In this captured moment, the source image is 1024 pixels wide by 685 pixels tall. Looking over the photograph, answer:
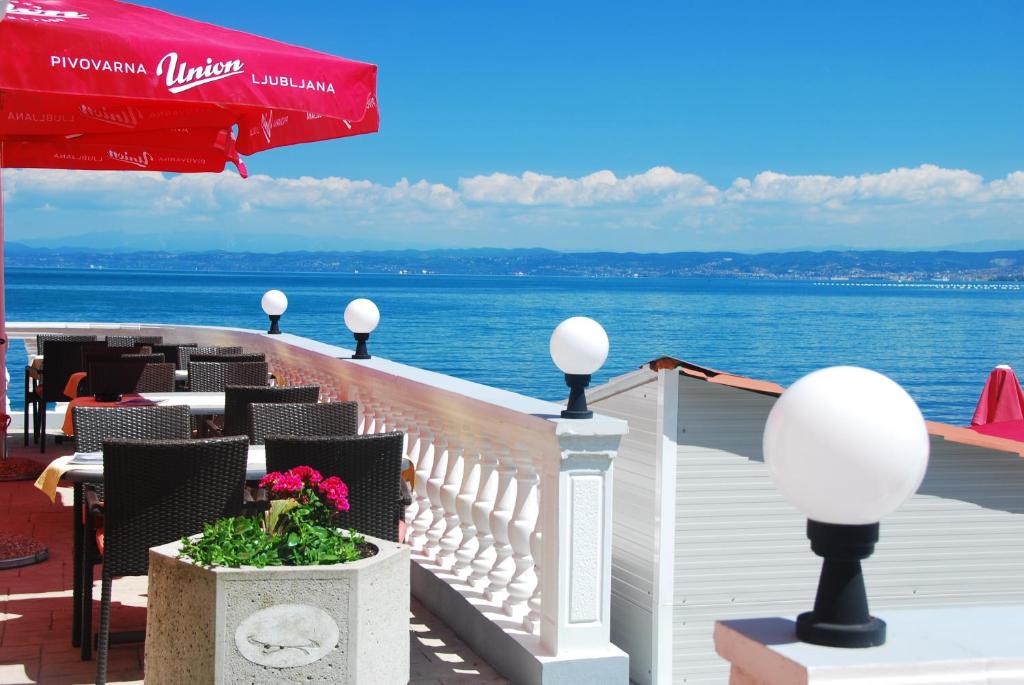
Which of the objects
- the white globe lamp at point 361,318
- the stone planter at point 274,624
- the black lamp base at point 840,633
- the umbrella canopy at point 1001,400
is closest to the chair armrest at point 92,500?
the stone planter at point 274,624

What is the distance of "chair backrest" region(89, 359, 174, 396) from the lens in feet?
22.7

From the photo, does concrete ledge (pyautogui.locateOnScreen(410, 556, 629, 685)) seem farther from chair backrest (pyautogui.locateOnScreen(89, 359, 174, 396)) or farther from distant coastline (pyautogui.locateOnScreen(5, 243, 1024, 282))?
distant coastline (pyautogui.locateOnScreen(5, 243, 1024, 282))

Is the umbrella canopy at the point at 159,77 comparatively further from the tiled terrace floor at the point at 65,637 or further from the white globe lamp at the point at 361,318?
the tiled terrace floor at the point at 65,637

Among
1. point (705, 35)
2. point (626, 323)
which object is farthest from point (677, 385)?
point (705, 35)

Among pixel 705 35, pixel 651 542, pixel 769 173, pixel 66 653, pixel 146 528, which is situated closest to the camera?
pixel 146 528

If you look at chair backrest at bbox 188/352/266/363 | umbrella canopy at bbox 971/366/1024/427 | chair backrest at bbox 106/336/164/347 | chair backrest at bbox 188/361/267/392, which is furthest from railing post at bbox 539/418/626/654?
chair backrest at bbox 106/336/164/347

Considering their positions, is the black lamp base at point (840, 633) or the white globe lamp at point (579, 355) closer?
the black lamp base at point (840, 633)

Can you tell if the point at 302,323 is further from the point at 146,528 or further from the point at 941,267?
the point at 941,267

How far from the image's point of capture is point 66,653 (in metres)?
4.14

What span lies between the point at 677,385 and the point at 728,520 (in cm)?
57

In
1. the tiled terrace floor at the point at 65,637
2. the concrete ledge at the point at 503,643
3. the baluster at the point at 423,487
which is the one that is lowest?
the tiled terrace floor at the point at 65,637

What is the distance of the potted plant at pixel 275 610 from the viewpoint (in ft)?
9.50

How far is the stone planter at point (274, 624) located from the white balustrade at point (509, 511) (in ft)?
3.07

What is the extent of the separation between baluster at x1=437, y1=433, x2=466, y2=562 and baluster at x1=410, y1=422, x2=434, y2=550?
238mm
